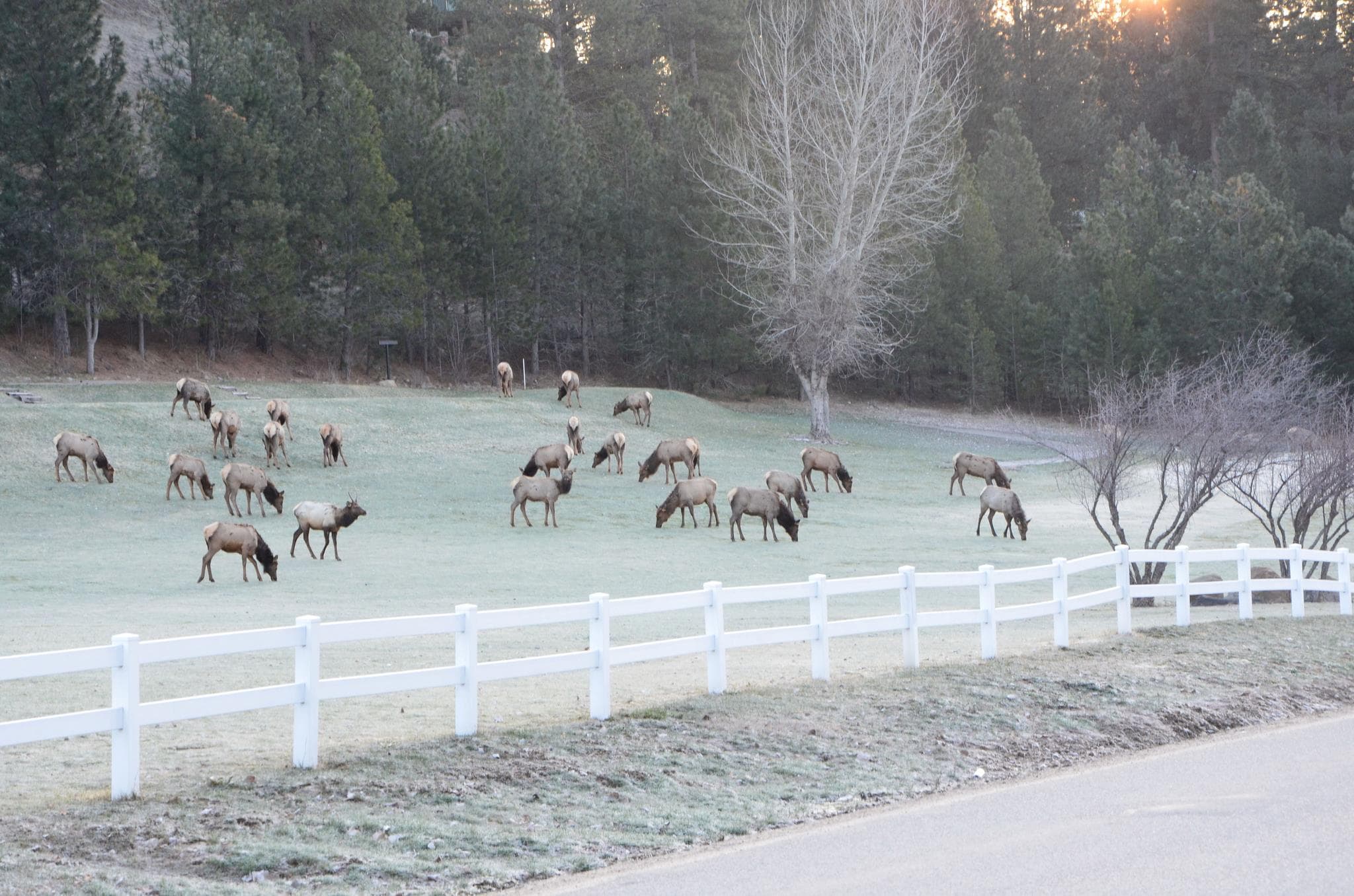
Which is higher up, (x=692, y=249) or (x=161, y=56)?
(x=161, y=56)

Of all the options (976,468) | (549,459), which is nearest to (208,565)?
(549,459)

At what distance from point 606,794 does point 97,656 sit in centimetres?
331

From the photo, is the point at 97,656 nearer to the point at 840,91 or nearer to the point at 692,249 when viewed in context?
the point at 840,91

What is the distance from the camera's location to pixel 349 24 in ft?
243

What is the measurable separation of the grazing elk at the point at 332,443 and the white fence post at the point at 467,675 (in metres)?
28.1

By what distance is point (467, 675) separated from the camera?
10.2 metres

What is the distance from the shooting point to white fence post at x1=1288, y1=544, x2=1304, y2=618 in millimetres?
18969

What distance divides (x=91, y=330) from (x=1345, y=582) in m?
42.8

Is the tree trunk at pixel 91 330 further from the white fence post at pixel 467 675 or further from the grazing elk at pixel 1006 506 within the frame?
the white fence post at pixel 467 675

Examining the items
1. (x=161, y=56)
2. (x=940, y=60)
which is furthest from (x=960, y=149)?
(x=161, y=56)

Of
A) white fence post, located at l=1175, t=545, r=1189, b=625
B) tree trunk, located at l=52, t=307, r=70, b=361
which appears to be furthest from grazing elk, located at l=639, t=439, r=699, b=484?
tree trunk, located at l=52, t=307, r=70, b=361

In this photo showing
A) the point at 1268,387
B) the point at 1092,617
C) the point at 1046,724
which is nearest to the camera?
the point at 1046,724

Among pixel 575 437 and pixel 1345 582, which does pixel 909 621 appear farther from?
pixel 575 437

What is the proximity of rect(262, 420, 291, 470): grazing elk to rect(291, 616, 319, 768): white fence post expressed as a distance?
27.2m
